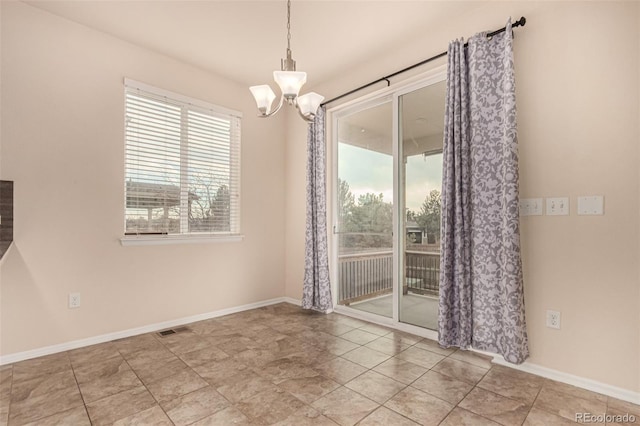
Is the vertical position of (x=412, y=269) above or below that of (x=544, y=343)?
above

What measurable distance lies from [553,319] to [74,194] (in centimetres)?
401

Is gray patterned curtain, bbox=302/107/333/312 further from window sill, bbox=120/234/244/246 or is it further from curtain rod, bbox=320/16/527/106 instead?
window sill, bbox=120/234/244/246

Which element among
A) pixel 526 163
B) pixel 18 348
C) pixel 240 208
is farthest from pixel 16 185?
pixel 526 163

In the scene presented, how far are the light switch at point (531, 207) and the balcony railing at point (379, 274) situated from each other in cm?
87

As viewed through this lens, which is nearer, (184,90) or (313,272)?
(184,90)

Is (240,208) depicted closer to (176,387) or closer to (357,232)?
(357,232)

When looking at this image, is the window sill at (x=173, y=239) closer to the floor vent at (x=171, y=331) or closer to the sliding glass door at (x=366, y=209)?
the floor vent at (x=171, y=331)

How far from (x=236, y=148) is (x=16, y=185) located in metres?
2.12

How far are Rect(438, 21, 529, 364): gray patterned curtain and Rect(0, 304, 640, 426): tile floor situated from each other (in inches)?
11.9

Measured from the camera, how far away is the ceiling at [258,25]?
8.47 ft

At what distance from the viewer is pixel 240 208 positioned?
400 centimetres

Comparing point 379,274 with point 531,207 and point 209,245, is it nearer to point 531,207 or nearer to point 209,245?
point 531,207

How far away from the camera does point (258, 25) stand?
2840 mm

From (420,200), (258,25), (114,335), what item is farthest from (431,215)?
(114,335)
